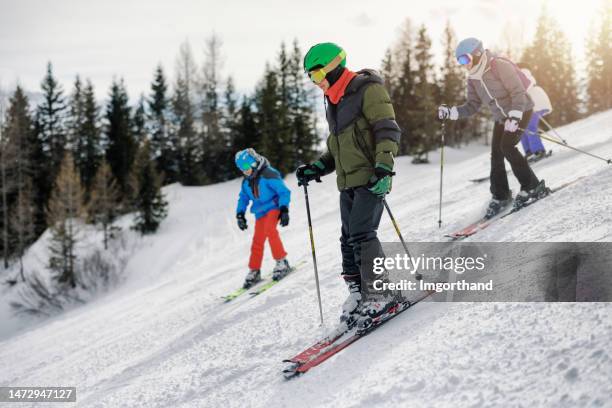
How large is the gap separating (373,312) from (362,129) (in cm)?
144

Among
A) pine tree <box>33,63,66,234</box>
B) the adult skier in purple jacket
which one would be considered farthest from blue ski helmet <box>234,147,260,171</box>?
pine tree <box>33,63,66,234</box>


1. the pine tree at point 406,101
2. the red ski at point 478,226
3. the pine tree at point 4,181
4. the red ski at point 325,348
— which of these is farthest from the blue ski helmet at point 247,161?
the pine tree at point 4,181

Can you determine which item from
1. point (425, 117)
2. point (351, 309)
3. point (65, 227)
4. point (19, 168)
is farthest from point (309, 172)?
point (19, 168)

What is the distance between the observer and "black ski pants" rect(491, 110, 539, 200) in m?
5.78

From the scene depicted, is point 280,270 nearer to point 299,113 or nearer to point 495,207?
point 495,207

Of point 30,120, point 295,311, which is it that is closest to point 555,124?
point 295,311

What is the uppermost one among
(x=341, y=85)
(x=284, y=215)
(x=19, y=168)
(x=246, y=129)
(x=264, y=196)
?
(x=246, y=129)

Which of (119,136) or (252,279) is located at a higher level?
(119,136)

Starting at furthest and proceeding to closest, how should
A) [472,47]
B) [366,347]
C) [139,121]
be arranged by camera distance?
1. [139,121]
2. [472,47]
3. [366,347]

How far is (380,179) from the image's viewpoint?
3.43 metres

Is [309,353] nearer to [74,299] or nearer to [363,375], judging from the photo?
[363,375]

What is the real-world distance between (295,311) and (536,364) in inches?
114

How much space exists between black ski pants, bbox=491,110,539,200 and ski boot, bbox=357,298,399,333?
3011mm

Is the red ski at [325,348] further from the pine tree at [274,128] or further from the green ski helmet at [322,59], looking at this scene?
the pine tree at [274,128]
